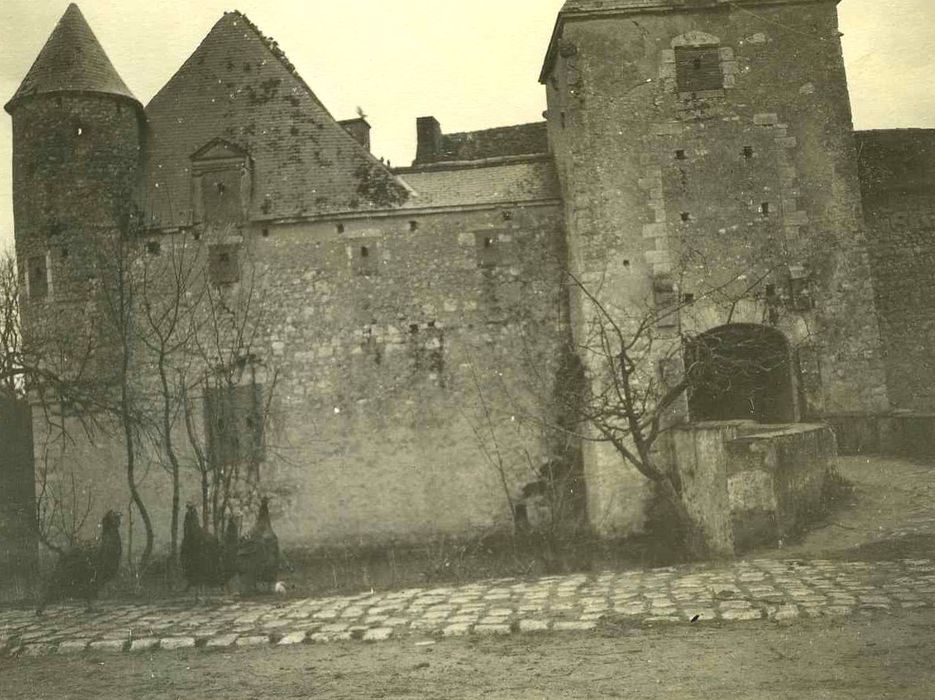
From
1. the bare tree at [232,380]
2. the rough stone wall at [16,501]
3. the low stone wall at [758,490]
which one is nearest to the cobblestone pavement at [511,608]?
the low stone wall at [758,490]

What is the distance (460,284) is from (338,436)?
333 cm

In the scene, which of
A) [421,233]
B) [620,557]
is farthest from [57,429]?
[620,557]

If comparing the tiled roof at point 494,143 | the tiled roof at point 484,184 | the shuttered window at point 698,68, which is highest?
the tiled roof at point 494,143

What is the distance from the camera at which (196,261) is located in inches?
575

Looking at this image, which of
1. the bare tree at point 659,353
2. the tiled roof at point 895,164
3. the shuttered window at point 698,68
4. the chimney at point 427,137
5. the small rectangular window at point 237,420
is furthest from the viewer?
the chimney at point 427,137

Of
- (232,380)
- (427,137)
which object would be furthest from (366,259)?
(427,137)

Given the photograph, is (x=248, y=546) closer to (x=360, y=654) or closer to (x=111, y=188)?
(x=360, y=654)

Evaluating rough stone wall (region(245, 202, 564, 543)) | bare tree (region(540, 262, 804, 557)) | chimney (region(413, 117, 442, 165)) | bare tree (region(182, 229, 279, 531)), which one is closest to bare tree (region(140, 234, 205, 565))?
bare tree (region(182, 229, 279, 531))

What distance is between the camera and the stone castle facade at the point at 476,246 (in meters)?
13.6

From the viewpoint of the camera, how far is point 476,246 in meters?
14.6

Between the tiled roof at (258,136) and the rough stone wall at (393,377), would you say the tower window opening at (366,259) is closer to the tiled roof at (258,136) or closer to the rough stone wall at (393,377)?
the rough stone wall at (393,377)

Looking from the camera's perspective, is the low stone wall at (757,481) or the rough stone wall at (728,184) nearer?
the low stone wall at (757,481)

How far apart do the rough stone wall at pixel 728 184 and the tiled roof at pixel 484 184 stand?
1.00m

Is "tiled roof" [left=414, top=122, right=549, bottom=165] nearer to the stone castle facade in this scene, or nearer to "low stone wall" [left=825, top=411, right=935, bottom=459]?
the stone castle facade
